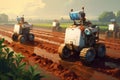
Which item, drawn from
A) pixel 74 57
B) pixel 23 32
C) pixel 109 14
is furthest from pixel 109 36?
pixel 109 14

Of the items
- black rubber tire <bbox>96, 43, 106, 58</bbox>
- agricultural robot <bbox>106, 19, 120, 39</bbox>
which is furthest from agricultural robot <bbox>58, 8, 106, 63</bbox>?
agricultural robot <bbox>106, 19, 120, 39</bbox>

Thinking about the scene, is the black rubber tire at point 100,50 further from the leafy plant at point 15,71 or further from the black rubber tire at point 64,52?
the leafy plant at point 15,71

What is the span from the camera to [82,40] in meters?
12.0

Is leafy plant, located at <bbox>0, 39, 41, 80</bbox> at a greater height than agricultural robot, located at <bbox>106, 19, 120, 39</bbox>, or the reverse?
leafy plant, located at <bbox>0, 39, 41, 80</bbox>

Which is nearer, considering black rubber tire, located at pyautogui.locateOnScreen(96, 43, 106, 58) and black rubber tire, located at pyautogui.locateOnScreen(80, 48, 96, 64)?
black rubber tire, located at pyautogui.locateOnScreen(80, 48, 96, 64)

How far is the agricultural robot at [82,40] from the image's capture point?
457 inches

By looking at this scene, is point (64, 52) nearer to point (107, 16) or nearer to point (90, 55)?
point (90, 55)

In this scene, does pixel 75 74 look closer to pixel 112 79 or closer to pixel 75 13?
pixel 112 79

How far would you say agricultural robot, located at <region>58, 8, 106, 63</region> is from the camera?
11.6 m

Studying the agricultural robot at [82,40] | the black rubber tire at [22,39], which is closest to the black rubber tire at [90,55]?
the agricultural robot at [82,40]

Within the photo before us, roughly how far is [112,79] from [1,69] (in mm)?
5534

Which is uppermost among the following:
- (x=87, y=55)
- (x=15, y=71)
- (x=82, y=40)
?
(x=15, y=71)

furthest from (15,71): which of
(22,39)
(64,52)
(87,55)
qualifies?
(22,39)

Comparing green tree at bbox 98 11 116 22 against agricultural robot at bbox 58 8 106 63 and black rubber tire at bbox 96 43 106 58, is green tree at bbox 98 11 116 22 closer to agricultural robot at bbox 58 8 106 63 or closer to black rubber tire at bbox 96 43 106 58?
black rubber tire at bbox 96 43 106 58
